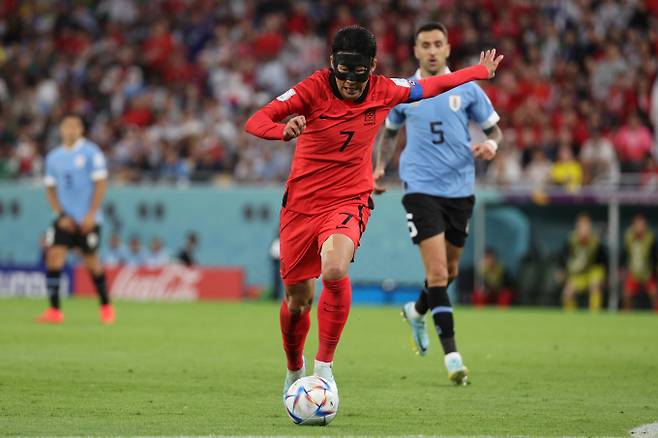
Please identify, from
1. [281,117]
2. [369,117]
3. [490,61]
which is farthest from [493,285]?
[281,117]

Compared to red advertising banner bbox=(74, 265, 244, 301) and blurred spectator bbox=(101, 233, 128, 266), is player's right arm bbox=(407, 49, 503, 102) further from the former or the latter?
blurred spectator bbox=(101, 233, 128, 266)

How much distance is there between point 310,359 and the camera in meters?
11.7

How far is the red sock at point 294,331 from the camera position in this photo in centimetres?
844

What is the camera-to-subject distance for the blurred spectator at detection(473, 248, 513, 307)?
2347cm

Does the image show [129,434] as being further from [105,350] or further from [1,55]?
[1,55]

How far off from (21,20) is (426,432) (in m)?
24.9

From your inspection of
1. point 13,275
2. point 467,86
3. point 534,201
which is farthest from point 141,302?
point 467,86

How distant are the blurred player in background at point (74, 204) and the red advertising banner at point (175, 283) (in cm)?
738

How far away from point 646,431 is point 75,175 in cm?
1070

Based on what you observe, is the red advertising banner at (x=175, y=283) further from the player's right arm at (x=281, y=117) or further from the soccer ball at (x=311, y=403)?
the soccer ball at (x=311, y=403)

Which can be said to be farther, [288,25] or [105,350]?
[288,25]

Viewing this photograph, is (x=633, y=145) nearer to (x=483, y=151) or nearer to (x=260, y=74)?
(x=260, y=74)

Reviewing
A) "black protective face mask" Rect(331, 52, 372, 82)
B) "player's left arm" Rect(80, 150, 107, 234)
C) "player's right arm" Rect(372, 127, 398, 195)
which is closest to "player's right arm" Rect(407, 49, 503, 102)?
"black protective face mask" Rect(331, 52, 372, 82)

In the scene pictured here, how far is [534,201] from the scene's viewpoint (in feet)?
78.4
